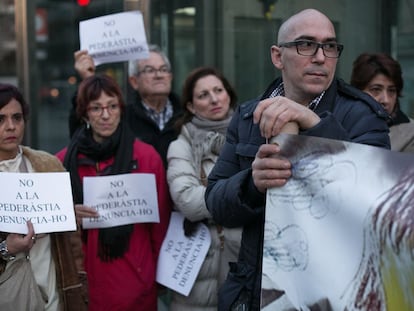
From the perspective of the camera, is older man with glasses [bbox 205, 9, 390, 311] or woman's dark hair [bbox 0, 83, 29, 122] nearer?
older man with glasses [bbox 205, 9, 390, 311]

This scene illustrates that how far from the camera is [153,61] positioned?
15.5ft

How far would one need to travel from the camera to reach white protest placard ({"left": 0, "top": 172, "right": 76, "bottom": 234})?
3.12 metres

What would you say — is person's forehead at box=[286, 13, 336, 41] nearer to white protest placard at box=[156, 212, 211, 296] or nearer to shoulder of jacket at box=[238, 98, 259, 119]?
shoulder of jacket at box=[238, 98, 259, 119]

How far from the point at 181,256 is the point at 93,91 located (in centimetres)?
107

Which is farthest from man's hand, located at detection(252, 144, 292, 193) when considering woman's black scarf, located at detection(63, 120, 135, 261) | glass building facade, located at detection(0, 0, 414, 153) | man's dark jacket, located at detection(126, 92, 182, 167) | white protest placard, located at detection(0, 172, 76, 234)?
glass building facade, located at detection(0, 0, 414, 153)

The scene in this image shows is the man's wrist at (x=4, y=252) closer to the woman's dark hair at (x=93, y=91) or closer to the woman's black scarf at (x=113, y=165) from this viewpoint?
the woman's black scarf at (x=113, y=165)

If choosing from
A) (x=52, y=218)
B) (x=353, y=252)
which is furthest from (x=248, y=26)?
(x=353, y=252)

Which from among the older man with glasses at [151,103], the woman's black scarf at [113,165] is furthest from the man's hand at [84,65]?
the woman's black scarf at [113,165]

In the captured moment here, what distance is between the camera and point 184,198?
12.5 feet

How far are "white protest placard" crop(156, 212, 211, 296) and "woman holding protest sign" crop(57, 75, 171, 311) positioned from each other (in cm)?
5

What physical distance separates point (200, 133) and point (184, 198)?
419 mm

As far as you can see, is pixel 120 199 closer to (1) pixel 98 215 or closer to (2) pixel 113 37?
(1) pixel 98 215

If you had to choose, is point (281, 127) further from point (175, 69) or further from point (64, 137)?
point (64, 137)

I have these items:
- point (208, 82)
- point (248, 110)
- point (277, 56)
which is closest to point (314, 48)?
point (277, 56)
